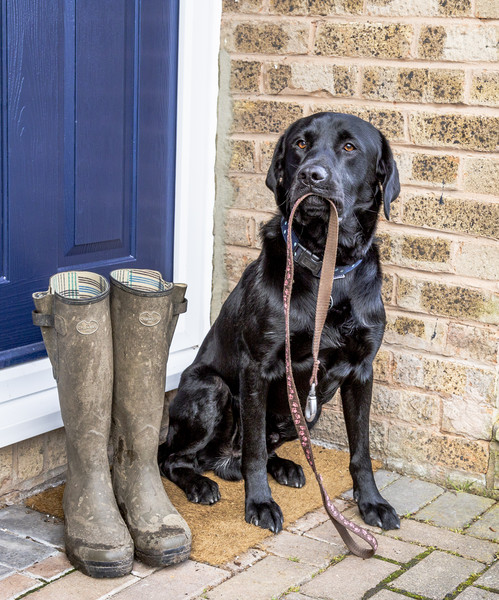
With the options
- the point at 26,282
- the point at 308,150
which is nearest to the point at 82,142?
the point at 26,282

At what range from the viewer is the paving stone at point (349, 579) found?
7.53ft

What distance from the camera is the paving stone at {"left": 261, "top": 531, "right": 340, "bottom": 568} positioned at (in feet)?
8.20

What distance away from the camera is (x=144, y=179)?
3303 mm

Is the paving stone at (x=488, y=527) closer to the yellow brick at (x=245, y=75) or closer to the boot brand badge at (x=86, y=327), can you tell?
the boot brand badge at (x=86, y=327)

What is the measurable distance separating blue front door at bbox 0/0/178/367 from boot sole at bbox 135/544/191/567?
2.84 feet

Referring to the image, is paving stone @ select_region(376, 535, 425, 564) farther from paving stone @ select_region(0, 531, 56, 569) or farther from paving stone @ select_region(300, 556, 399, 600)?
paving stone @ select_region(0, 531, 56, 569)

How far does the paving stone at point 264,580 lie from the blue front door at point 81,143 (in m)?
1.10

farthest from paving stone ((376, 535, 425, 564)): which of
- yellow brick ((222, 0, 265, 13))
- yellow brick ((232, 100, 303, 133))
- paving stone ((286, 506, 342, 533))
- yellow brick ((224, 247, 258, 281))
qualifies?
yellow brick ((222, 0, 265, 13))

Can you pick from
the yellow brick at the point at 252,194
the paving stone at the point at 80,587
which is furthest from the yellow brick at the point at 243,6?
the paving stone at the point at 80,587

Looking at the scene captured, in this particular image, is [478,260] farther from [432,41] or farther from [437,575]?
[437,575]

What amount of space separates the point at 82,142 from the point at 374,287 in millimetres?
1180

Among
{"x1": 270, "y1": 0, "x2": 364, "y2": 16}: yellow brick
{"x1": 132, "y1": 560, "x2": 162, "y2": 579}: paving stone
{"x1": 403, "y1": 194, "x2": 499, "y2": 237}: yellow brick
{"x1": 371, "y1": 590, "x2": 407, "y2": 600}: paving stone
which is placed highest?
{"x1": 270, "y1": 0, "x2": 364, "y2": 16}: yellow brick

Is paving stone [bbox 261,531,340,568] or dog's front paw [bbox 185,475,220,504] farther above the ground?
dog's front paw [bbox 185,475,220,504]

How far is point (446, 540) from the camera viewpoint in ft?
8.79
